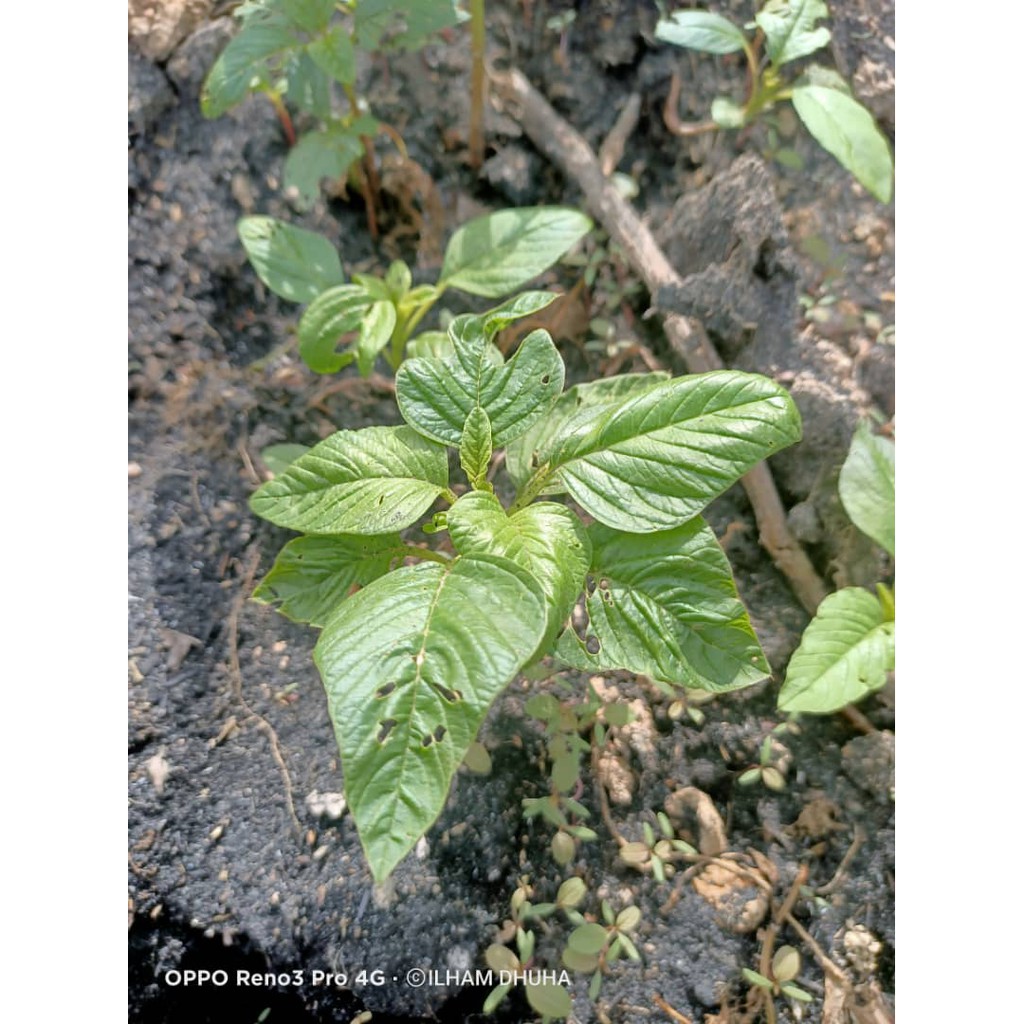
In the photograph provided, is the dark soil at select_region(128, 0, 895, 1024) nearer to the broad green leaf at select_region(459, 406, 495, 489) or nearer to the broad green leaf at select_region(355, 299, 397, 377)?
the broad green leaf at select_region(355, 299, 397, 377)

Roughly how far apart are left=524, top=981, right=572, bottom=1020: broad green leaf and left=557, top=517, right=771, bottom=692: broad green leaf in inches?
18.6

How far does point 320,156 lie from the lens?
142cm

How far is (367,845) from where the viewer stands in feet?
2.76

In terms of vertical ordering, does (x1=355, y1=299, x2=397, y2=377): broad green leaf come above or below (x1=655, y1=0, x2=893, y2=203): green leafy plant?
below

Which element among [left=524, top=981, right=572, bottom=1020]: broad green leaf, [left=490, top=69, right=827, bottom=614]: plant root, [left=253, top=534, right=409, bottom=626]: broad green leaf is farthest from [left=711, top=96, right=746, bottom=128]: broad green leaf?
[left=524, top=981, right=572, bottom=1020]: broad green leaf

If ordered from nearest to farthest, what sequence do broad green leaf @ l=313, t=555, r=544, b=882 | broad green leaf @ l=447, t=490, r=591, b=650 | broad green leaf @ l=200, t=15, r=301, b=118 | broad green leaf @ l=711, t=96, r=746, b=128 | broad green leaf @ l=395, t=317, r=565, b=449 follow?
broad green leaf @ l=313, t=555, r=544, b=882 → broad green leaf @ l=447, t=490, r=591, b=650 → broad green leaf @ l=395, t=317, r=565, b=449 → broad green leaf @ l=200, t=15, r=301, b=118 → broad green leaf @ l=711, t=96, r=746, b=128

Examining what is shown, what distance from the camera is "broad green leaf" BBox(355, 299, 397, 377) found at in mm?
1280

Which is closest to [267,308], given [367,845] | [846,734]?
[367,845]

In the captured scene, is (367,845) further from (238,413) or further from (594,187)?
(594,187)

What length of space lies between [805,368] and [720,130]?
0.51 m

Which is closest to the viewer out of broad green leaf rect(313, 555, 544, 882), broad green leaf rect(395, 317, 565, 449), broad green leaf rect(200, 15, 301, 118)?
broad green leaf rect(313, 555, 544, 882)

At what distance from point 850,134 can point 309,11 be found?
0.82 metres

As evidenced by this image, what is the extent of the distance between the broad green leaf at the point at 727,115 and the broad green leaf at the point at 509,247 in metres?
0.41

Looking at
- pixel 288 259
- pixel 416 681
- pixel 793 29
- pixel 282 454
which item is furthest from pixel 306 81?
pixel 416 681
